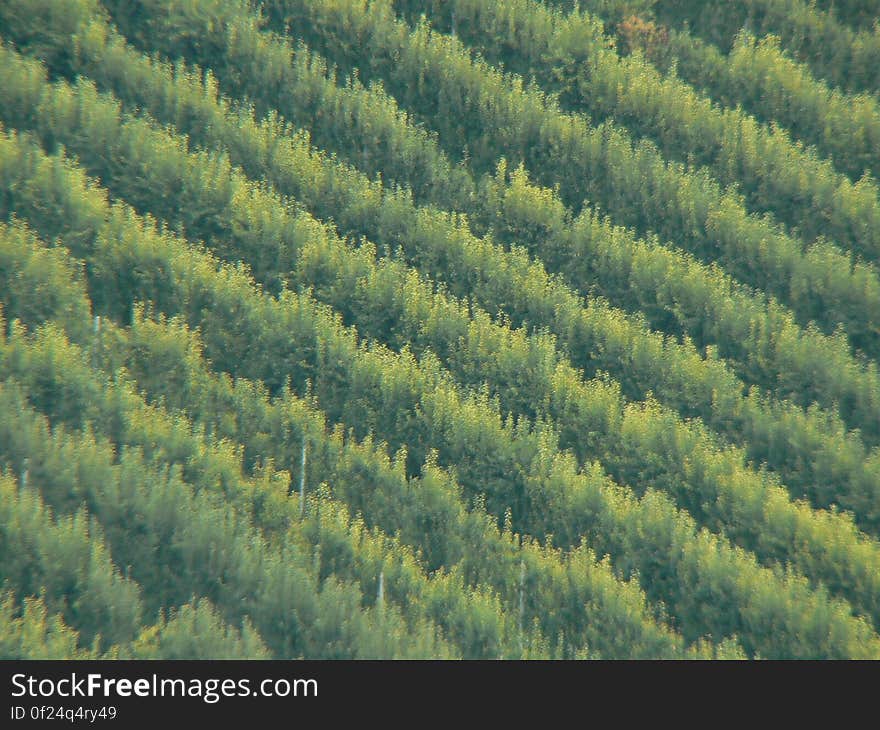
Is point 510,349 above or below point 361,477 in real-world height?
above

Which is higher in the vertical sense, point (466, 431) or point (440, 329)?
point (440, 329)

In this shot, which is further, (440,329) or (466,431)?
(440,329)

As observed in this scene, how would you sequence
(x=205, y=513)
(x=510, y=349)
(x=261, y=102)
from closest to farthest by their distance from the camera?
(x=205, y=513), (x=510, y=349), (x=261, y=102)

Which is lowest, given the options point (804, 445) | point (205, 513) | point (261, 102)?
point (205, 513)

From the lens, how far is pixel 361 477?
13.1m

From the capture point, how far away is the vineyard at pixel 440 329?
37.7 ft

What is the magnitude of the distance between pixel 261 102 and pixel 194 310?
17.6 feet

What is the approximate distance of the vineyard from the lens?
11492 mm

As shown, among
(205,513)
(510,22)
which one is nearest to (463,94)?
(510,22)

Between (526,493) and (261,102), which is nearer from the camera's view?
(526,493)

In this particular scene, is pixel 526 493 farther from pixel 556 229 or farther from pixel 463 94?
pixel 463 94

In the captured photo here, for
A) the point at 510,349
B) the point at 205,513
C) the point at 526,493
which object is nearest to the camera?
the point at 205,513

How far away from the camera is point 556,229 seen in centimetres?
1628

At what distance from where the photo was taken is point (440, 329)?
14.8 m
